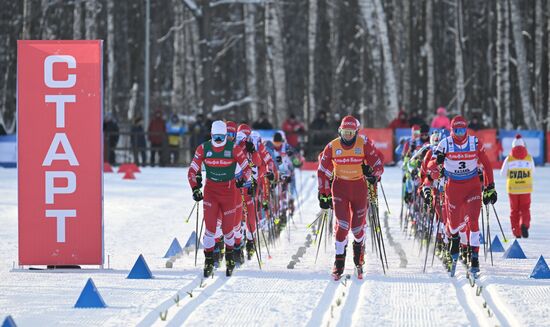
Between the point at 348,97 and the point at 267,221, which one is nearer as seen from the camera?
the point at 267,221

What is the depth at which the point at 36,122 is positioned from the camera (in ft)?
46.4

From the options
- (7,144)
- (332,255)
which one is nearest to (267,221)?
(332,255)

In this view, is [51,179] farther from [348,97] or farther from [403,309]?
[348,97]

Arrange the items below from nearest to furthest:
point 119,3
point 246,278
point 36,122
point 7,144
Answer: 1. point 246,278
2. point 36,122
3. point 7,144
4. point 119,3

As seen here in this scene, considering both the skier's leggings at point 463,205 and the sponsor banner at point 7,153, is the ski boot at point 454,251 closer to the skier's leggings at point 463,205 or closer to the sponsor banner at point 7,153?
the skier's leggings at point 463,205

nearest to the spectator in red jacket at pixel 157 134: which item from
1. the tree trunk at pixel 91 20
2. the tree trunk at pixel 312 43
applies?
the tree trunk at pixel 91 20

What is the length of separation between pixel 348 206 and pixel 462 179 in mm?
1488

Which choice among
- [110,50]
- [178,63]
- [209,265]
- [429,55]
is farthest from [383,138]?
[209,265]

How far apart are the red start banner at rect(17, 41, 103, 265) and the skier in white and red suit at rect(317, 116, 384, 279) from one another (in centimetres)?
275

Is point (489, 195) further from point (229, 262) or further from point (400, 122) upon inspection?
point (400, 122)

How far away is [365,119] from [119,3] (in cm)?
1492

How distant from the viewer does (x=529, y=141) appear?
35.8 m

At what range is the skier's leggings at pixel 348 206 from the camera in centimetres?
1362

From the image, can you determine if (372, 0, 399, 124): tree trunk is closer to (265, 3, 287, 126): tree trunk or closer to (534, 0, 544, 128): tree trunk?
(265, 3, 287, 126): tree trunk
